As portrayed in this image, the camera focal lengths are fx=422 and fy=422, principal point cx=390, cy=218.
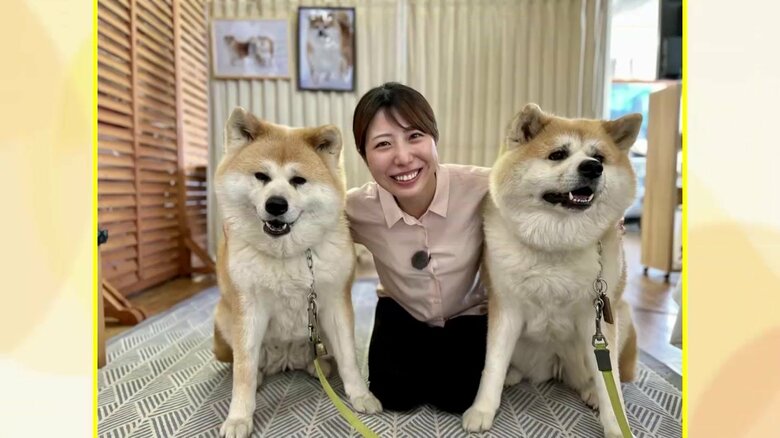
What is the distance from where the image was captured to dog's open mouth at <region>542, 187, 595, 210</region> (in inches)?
39.1

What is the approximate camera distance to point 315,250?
1179 millimetres

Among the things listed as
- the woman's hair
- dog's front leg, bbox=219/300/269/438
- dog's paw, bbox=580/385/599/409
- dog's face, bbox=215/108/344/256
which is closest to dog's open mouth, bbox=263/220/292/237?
dog's face, bbox=215/108/344/256

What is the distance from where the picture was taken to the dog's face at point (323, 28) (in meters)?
2.92

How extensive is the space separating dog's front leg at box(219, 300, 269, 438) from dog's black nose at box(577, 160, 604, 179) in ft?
2.99

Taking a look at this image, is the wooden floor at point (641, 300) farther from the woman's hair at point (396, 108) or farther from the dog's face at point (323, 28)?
the dog's face at point (323, 28)

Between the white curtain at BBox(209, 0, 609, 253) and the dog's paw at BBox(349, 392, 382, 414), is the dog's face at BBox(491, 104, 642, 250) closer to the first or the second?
the dog's paw at BBox(349, 392, 382, 414)

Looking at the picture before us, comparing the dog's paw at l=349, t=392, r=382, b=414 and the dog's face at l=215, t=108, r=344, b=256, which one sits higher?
the dog's face at l=215, t=108, r=344, b=256

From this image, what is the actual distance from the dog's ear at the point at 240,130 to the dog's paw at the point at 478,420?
96 cm

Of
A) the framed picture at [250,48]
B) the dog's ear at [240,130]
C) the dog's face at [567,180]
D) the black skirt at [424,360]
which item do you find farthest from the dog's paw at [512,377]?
the framed picture at [250,48]

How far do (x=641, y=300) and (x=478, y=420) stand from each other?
5.60 feet

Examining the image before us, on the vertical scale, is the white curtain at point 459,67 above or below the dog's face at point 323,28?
below

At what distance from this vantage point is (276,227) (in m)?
1.09

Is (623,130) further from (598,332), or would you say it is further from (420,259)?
(420,259)
